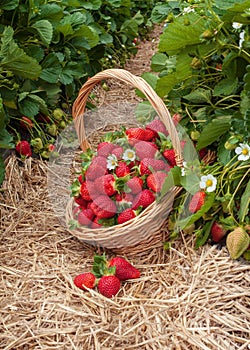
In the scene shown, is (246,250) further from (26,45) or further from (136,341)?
(26,45)

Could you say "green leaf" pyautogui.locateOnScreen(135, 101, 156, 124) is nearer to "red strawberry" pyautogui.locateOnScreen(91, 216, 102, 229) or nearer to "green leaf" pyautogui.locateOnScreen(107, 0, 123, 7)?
"red strawberry" pyautogui.locateOnScreen(91, 216, 102, 229)

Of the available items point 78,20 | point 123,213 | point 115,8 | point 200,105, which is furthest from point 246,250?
point 115,8

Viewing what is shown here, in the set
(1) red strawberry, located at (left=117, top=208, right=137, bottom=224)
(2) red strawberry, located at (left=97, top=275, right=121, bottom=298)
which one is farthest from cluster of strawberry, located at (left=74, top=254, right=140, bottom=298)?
(1) red strawberry, located at (left=117, top=208, right=137, bottom=224)

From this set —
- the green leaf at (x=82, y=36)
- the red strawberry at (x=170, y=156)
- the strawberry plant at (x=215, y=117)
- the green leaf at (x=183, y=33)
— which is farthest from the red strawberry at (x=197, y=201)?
the green leaf at (x=82, y=36)

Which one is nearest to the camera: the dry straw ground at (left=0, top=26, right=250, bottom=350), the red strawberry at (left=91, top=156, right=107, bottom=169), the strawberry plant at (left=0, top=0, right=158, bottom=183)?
the dry straw ground at (left=0, top=26, right=250, bottom=350)

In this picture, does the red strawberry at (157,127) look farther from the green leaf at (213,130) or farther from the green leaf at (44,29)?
the green leaf at (44,29)

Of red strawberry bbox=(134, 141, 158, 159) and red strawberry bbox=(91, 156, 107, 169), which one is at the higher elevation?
red strawberry bbox=(134, 141, 158, 159)

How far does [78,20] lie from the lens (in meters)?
2.89

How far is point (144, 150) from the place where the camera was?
188cm

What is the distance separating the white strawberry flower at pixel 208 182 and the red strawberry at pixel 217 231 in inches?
4.8

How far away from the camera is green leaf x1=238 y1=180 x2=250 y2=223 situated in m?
1.56

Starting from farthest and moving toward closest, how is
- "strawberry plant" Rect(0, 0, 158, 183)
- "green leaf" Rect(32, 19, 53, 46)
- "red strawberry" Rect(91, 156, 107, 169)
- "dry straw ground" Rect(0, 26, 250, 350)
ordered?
"green leaf" Rect(32, 19, 53, 46), "strawberry plant" Rect(0, 0, 158, 183), "red strawberry" Rect(91, 156, 107, 169), "dry straw ground" Rect(0, 26, 250, 350)

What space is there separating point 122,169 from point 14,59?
0.70 m

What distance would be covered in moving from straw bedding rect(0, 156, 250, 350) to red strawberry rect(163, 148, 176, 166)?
27cm
